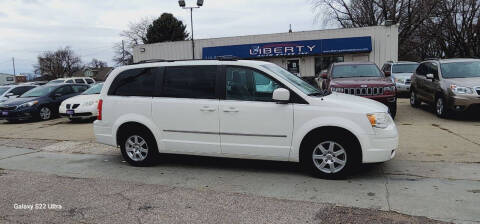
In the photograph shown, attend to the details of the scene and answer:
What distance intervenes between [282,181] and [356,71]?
6338mm

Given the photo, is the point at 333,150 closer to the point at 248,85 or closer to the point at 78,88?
the point at 248,85

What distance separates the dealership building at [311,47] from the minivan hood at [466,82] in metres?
15.6

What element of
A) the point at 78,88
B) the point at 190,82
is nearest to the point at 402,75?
the point at 190,82

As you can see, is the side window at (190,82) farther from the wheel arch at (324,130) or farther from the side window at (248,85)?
the wheel arch at (324,130)

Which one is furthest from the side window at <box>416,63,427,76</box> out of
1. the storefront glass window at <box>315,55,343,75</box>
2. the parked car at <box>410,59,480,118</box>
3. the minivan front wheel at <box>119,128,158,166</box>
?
the storefront glass window at <box>315,55,343,75</box>

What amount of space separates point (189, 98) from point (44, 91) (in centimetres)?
1160

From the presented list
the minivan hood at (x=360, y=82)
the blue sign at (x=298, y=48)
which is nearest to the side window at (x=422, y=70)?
the minivan hood at (x=360, y=82)

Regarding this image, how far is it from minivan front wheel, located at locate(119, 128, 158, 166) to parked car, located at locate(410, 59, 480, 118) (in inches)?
301

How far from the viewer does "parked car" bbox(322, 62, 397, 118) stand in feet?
29.7

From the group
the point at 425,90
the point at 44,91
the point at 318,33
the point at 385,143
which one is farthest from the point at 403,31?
the point at 385,143

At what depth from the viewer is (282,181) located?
197 inches

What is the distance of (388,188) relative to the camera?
4.61m

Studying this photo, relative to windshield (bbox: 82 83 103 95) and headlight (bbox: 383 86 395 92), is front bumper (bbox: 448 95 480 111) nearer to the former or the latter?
headlight (bbox: 383 86 395 92)

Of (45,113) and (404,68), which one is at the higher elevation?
(404,68)
